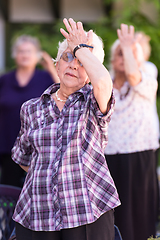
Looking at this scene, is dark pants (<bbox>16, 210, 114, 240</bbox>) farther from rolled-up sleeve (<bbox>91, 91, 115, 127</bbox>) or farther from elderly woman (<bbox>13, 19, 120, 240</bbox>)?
rolled-up sleeve (<bbox>91, 91, 115, 127</bbox>)

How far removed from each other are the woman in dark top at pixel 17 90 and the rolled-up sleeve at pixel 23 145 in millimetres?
1476

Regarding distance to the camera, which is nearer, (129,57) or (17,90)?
(129,57)

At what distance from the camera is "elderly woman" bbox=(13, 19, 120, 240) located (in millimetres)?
1537

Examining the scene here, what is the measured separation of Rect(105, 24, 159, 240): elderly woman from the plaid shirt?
1.13 meters

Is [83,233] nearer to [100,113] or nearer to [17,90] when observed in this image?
[100,113]

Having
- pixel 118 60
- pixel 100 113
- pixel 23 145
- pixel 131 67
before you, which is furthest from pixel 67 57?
pixel 118 60

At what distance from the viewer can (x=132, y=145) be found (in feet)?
9.14

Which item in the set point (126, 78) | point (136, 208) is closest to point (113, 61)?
point (126, 78)

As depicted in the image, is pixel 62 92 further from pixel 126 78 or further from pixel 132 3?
pixel 132 3

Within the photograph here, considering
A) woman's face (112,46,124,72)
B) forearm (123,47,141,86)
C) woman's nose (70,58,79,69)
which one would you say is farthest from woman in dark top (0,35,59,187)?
woman's nose (70,58,79,69)

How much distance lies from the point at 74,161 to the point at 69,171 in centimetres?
5

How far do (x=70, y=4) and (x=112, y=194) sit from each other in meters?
8.48

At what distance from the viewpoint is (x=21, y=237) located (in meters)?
1.66

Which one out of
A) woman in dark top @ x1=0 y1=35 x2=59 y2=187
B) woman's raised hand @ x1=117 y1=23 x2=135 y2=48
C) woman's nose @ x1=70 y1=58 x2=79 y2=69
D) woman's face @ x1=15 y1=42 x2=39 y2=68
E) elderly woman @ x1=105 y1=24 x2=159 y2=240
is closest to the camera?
woman's nose @ x1=70 y1=58 x2=79 y2=69
